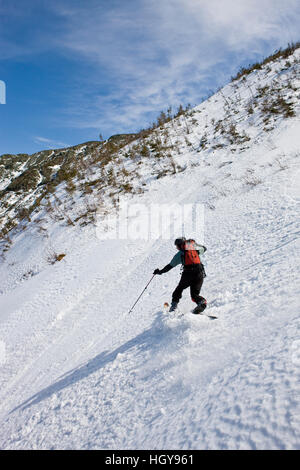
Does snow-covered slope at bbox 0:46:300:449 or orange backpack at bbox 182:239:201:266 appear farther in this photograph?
Result: orange backpack at bbox 182:239:201:266

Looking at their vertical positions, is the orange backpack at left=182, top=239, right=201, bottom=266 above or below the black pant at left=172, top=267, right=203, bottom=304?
above

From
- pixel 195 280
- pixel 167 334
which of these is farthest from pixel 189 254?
pixel 167 334

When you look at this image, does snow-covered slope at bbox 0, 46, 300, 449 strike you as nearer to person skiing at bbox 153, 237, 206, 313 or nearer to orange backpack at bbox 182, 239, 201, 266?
person skiing at bbox 153, 237, 206, 313

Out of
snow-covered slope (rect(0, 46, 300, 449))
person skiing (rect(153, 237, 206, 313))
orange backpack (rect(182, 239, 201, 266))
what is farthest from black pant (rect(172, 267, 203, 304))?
snow-covered slope (rect(0, 46, 300, 449))

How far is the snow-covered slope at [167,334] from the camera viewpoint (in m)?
2.55

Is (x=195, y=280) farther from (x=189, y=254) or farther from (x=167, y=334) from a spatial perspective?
(x=167, y=334)

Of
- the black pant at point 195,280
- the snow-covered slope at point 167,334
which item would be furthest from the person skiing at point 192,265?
the snow-covered slope at point 167,334

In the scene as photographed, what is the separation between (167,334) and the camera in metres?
4.45

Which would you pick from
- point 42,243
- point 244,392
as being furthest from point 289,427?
point 42,243

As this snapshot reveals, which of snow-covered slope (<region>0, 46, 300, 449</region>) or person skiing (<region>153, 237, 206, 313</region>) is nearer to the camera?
snow-covered slope (<region>0, 46, 300, 449</region>)

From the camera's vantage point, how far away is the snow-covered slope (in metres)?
2.55

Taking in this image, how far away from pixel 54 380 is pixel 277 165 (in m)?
10.9

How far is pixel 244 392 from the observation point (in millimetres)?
2486

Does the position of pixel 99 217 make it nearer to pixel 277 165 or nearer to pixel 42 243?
pixel 42 243
